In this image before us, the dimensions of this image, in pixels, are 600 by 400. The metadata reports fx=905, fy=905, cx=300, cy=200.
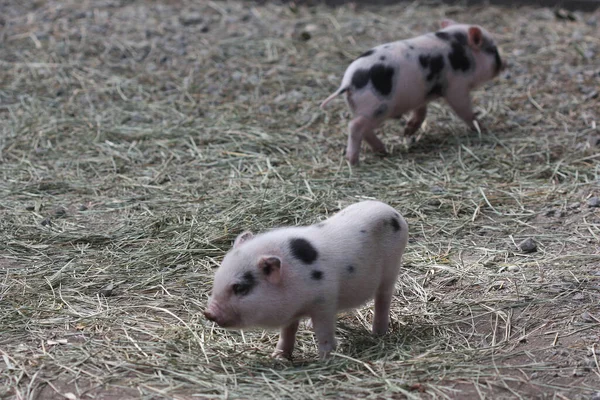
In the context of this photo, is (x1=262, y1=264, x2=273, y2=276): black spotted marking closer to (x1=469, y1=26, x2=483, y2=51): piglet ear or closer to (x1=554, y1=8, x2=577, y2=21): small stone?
(x1=469, y1=26, x2=483, y2=51): piglet ear

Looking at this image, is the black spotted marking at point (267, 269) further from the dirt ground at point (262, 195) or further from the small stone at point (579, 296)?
the small stone at point (579, 296)

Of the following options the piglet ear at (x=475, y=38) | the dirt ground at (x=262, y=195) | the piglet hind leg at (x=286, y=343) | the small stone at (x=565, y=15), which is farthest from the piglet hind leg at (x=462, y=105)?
the piglet hind leg at (x=286, y=343)

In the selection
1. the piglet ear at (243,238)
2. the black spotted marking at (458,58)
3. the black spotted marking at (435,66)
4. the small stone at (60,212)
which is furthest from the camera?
the black spotted marking at (458,58)

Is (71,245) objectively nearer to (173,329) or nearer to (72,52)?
(173,329)

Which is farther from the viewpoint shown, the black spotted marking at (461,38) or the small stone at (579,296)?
the black spotted marking at (461,38)

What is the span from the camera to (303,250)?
4.25 meters

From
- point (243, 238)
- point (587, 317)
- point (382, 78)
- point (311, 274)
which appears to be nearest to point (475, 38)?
point (382, 78)

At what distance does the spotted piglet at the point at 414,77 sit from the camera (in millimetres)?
7109

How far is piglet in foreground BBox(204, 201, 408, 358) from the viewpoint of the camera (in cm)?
413

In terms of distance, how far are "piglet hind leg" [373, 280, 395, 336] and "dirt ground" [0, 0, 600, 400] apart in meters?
0.09

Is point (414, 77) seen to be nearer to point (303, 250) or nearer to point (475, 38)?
point (475, 38)

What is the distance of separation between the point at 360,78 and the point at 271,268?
3315 millimetres

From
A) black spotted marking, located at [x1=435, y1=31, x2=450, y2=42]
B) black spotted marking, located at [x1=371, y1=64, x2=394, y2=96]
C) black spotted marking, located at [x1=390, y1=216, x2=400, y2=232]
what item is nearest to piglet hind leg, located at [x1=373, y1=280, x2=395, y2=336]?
black spotted marking, located at [x1=390, y1=216, x2=400, y2=232]

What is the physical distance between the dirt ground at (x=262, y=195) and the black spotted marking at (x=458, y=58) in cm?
57
